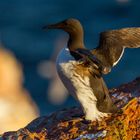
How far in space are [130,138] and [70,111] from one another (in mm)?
1151

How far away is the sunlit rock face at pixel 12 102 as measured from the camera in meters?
14.3

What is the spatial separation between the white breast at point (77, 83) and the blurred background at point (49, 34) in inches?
401

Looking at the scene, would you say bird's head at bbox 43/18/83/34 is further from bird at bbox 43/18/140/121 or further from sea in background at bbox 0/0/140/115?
sea in background at bbox 0/0/140/115

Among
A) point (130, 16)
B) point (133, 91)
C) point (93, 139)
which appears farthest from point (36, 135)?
point (130, 16)

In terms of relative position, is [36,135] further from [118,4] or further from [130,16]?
[118,4]

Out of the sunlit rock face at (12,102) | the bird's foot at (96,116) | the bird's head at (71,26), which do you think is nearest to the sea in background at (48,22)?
the sunlit rock face at (12,102)

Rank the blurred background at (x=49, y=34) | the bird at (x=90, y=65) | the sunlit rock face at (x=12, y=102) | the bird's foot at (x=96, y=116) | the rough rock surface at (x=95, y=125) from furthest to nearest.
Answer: the blurred background at (x=49, y=34)
the sunlit rock face at (x=12, y=102)
the bird at (x=90, y=65)
the bird's foot at (x=96, y=116)
the rough rock surface at (x=95, y=125)

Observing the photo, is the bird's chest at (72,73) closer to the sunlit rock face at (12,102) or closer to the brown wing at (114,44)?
the brown wing at (114,44)

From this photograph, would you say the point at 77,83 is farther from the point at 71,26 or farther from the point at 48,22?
the point at 48,22

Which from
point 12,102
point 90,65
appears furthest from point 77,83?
point 12,102

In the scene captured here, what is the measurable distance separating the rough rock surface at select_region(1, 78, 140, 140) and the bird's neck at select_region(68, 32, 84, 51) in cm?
55

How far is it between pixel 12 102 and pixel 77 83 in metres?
6.62

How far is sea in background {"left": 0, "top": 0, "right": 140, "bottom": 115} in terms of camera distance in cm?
2248

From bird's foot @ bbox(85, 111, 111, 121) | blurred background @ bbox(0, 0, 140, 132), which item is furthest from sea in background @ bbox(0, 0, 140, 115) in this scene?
bird's foot @ bbox(85, 111, 111, 121)
